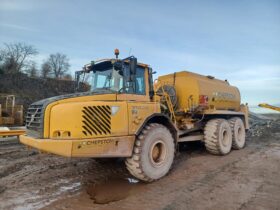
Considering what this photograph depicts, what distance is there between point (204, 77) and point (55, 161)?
554 cm

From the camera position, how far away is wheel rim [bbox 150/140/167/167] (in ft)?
16.7

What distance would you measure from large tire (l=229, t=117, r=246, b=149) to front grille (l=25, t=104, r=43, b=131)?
6.56 m

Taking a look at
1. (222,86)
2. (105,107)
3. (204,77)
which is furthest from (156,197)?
(222,86)

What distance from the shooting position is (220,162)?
6562 mm

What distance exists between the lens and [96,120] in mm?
4125

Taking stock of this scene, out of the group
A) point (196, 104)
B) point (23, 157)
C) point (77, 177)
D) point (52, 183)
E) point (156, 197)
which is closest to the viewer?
point (156, 197)

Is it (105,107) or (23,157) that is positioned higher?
(105,107)

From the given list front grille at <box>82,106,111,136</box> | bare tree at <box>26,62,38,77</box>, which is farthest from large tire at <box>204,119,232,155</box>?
bare tree at <box>26,62,38,77</box>

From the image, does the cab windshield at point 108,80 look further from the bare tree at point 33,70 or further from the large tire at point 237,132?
the bare tree at point 33,70

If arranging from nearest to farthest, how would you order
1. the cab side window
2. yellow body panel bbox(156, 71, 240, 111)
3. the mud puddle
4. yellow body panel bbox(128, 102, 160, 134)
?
the mud puddle → yellow body panel bbox(128, 102, 160, 134) → the cab side window → yellow body panel bbox(156, 71, 240, 111)

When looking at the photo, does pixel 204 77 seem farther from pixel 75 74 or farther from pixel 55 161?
pixel 55 161

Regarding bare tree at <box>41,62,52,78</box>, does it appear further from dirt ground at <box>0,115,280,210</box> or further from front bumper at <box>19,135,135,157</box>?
front bumper at <box>19,135,135,157</box>

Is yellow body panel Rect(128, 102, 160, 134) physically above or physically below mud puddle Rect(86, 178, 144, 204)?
above

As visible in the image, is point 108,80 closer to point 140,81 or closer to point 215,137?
point 140,81
